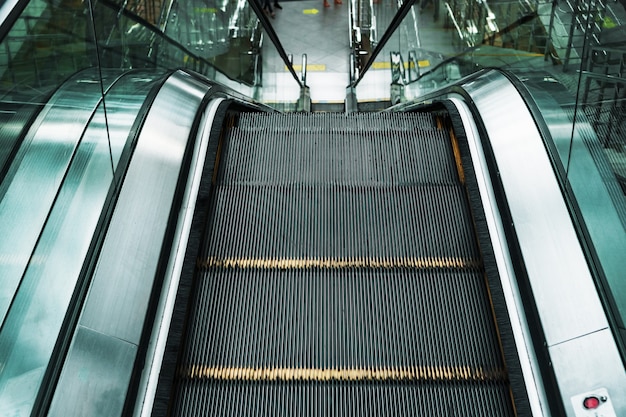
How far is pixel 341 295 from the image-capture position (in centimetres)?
373

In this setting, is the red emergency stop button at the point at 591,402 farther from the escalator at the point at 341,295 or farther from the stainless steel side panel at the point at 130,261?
the stainless steel side panel at the point at 130,261

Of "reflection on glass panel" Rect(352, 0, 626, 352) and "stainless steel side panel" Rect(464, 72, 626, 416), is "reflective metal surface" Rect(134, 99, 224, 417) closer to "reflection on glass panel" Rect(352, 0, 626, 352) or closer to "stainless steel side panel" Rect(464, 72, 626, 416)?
"stainless steel side panel" Rect(464, 72, 626, 416)

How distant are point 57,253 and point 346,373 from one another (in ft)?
4.74

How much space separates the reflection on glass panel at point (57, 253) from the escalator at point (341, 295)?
57 cm

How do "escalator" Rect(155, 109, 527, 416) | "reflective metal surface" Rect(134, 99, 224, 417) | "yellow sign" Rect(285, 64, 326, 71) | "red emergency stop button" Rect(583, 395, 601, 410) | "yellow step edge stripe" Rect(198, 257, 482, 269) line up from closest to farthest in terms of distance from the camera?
"red emergency stop button" Rect(583, 395, 601, 410), "reflective metal surface" Rect(134, 99, 224, 417), "escalator" Rect(155, 109, 527, 416), "yellow step edge stripe" Rect(198, 257, 482, 269), "yellow sign" Rect(285, 64, 326, 71)

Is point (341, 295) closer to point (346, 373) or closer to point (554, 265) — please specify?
point (346, 373)

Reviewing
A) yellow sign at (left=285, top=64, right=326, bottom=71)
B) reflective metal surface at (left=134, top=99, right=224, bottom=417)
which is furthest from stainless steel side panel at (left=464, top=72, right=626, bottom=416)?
yellow sign at (left=285, top=64, right=326, bottom=71)

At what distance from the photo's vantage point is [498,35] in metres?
6.54

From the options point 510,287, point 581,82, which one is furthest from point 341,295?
point 581,82

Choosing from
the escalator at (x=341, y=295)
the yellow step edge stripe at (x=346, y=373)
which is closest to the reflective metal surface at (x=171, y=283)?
the escalator at (x=341, y=295)

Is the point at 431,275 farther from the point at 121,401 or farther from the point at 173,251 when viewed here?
the point at 121,401

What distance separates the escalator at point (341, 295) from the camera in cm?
325

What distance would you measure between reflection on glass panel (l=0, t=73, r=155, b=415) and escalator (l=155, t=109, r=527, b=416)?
57cm

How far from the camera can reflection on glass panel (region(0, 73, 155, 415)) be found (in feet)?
8.75
